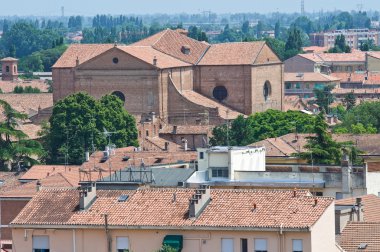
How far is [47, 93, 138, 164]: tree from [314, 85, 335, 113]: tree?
32.0 meters

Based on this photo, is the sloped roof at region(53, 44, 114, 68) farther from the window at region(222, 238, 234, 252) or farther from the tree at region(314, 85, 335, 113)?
Answer: the window at region(222, 238, 234, 252)

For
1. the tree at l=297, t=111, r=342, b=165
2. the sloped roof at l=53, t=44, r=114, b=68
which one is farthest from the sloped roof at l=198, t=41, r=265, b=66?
the tree at l=297, t=111, r=342, b=165

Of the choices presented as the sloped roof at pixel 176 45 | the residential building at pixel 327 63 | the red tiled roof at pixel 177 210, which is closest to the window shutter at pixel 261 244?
the red tiled roof at pixel 177 210

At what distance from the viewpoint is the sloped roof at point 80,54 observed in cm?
10259

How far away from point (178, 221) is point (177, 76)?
215 feet

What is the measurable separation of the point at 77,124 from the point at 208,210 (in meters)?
48.3

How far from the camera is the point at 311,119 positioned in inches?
3654

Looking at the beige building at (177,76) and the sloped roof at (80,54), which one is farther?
the sloped roof at (80,54)

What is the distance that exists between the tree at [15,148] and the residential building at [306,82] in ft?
221

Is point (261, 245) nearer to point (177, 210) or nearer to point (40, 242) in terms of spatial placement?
point (177, 210)

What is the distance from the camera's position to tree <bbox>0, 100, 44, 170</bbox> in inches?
3024

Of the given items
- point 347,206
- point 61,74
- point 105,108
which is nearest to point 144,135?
point 105,108

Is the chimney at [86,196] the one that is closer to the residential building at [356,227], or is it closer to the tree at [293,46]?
the residential building at [356,227]

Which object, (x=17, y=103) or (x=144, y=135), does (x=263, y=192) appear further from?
(x=17, y=103)
